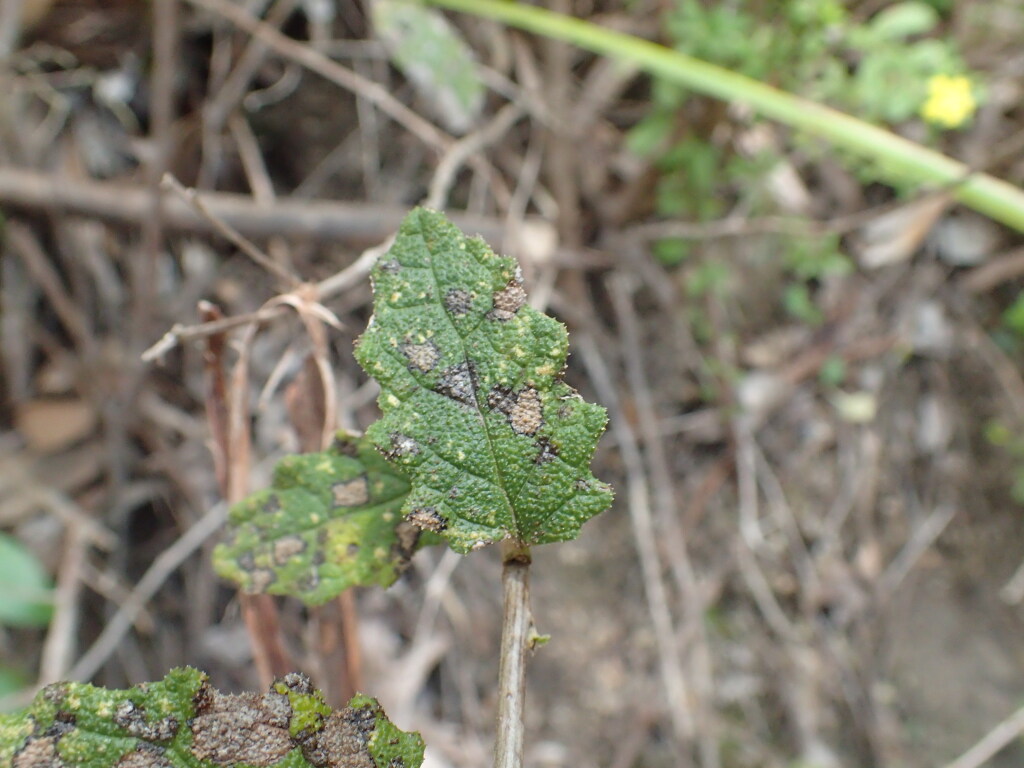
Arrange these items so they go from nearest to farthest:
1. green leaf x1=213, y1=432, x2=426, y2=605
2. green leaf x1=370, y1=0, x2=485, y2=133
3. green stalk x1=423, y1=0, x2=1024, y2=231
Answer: green leaf x1=213, y1=432, x2=426, y2=605 → green stalk x1=423, y1=0, x2=1024, y2=231 → green leaf x1=370, y1=0, x2=485, y2=133

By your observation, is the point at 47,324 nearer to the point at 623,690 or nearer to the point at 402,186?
the point at 402,186

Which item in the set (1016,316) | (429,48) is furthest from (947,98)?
(429,48)

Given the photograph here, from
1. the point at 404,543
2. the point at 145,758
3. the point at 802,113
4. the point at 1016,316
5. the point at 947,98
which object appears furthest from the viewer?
the point at 1016,316

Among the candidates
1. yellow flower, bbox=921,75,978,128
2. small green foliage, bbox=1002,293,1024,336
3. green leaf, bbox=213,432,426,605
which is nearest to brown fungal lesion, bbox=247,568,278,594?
green leaf, bbox=213,432,426,605

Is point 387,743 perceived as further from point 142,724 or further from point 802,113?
point 802,113

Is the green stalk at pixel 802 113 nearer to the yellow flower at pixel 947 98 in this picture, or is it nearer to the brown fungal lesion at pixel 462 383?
the yellow flower at pixel 947 98

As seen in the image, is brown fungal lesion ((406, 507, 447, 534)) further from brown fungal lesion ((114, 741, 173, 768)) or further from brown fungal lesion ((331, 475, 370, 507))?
brown fungal lesion ((114, 741, 173, 768))

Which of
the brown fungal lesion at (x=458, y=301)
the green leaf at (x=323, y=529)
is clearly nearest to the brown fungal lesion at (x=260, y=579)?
the green leaf at (x=323, y=529)
